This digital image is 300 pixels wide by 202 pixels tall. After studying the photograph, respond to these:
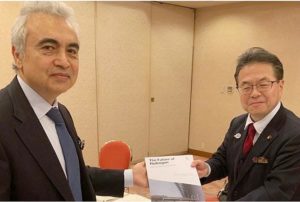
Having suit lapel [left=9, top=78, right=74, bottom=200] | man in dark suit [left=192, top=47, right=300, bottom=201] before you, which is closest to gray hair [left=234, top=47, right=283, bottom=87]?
man in dark suit [left=192, top=47, right=300, bottom=201]

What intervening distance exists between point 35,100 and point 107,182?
71cm

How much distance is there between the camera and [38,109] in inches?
48.8

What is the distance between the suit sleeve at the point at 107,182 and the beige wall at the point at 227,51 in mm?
4609

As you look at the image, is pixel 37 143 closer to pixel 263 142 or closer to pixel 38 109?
pixel 38 109

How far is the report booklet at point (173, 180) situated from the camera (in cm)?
140

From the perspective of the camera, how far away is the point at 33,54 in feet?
4.08

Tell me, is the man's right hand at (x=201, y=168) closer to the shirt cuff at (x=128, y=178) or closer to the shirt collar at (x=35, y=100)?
the shirt cuff at (x=128, y=178)

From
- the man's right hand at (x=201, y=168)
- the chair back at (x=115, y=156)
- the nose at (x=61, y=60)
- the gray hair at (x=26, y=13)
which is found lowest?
the chair back at (x=115, y=156)

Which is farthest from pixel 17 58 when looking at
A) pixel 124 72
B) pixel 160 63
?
pixel 160 63

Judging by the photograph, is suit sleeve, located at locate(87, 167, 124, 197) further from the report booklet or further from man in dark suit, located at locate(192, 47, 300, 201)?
man in dark suit, located at locate(192, 47, 300, 201)

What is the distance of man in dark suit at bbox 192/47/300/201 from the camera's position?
1.52 metres

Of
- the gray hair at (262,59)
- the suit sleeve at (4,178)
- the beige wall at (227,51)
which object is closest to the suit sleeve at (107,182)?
the suit sleeve at (4,178)

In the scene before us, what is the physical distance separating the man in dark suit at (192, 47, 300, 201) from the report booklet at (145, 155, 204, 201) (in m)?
0.15

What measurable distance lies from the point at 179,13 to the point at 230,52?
1.29 m
